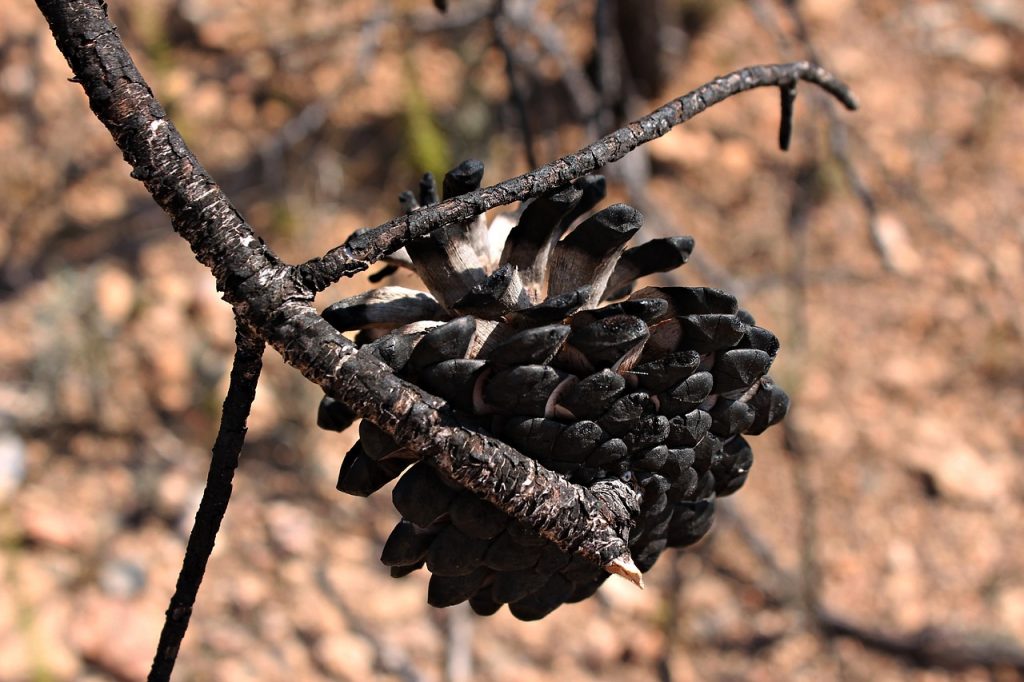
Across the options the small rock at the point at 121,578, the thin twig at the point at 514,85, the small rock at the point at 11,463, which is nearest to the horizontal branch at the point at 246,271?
the thin twig at the point at 514,85

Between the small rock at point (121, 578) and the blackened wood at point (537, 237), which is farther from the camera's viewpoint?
the small rock at point (121, 578)

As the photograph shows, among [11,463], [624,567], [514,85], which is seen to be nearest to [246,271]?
[624,567]

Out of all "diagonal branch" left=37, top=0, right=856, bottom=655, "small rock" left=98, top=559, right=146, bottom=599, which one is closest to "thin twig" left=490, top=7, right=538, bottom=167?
"diagonal branch" left=37, top=0, right=856, bottom=655

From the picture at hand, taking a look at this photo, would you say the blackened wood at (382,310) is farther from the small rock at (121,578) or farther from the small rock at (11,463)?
the small rock at (11,463)

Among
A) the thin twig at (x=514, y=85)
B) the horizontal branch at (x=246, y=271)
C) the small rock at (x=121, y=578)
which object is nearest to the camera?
the horizontal branch at (x=246, y=271)

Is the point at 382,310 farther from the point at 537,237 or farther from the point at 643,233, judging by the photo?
the point at 643,233

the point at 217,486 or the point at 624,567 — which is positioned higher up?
the point at 217,486
